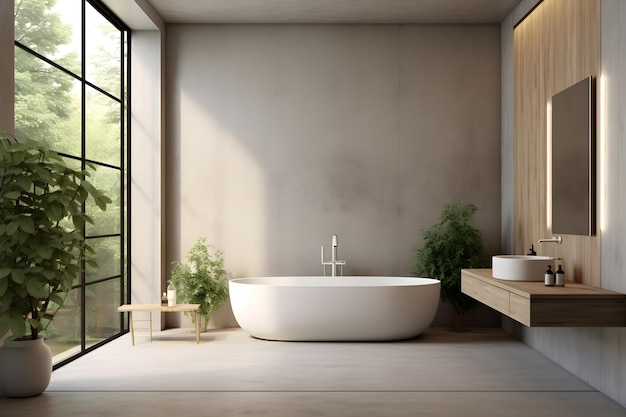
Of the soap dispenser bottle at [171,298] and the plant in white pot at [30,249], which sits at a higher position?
the plant in white pot at [30,249]

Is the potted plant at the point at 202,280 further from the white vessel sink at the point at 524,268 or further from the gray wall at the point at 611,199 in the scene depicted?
the gray wall at the point at 611,199

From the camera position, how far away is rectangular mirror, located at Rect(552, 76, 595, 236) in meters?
4.43

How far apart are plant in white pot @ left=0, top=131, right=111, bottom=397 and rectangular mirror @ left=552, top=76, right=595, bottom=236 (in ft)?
10.1

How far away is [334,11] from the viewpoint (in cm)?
647

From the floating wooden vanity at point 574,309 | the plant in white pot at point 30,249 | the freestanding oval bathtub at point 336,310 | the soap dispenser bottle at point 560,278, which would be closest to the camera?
the plant in white pot at point 30,249

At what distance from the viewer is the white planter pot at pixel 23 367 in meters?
3.99

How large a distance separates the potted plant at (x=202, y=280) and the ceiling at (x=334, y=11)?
7.20 ft

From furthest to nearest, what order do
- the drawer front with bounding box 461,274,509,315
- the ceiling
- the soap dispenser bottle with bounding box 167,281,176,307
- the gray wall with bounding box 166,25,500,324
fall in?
the gray wall with bounding box 166,25,500,324 < the ceiling < the soap dispenser bottle with bounding box 167,281,176,307 < the drawer front with bounding box 461,274,509,315

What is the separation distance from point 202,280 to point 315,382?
2242mm

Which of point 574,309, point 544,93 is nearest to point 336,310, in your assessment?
point 574,309

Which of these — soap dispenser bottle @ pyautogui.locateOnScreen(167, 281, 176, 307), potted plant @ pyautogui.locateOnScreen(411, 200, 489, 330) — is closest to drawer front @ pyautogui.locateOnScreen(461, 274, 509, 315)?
potted plant @ pyautogui.locateOnScreen(411, 200, 489, 330)

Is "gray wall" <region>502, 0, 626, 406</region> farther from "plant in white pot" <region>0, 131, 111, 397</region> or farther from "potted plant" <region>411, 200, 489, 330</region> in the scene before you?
"plant in white pot" <region>0, 131, 111, 397</region>

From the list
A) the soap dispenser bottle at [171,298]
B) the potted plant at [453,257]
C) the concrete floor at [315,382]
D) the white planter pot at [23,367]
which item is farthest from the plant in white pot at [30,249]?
the potted plant at [453,257]

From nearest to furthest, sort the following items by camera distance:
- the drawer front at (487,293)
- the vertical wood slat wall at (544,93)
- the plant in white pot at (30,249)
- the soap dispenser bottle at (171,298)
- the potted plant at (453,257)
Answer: the plant in white pot at (30,249) < the drawer front at (487,293) < the vertical wood slat wall at (544,93) < the soap dispenser bottle at (171,298) < the potted plant at (453,257)
